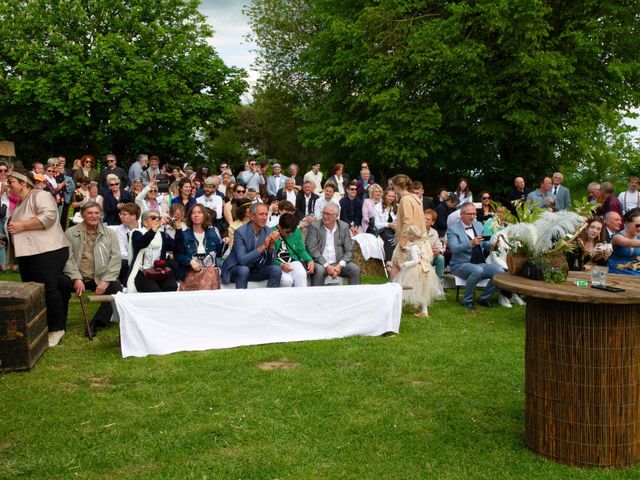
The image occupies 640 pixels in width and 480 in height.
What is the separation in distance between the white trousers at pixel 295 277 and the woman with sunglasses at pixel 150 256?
1311 millimetres

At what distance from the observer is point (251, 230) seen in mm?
8406

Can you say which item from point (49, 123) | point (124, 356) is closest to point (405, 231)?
point (124, 356)

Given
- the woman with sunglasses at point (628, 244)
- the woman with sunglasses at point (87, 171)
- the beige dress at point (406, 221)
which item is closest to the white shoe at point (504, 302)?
the beige dress at point (406, 221)

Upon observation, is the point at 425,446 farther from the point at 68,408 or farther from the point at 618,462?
the point at 68,408

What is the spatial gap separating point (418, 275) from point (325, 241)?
4.37 ft

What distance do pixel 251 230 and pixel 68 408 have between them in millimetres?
3604

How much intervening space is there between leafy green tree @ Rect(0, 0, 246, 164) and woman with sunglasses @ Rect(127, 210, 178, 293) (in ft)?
75.4

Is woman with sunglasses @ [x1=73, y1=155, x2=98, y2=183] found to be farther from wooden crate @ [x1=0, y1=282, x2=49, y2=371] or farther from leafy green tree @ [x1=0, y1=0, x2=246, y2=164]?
leafy green tree @ [x1=0, y1=0, x2=246, y2=164]

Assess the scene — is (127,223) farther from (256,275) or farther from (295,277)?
(295,277)

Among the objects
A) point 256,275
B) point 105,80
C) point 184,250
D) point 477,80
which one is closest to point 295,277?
point 256,275

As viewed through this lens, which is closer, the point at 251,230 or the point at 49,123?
the point at 251,230

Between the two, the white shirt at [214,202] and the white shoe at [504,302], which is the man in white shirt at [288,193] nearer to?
the white shirt at [214,202]

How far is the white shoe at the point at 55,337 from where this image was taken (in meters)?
7.25

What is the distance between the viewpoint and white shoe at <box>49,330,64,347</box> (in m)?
7.25
